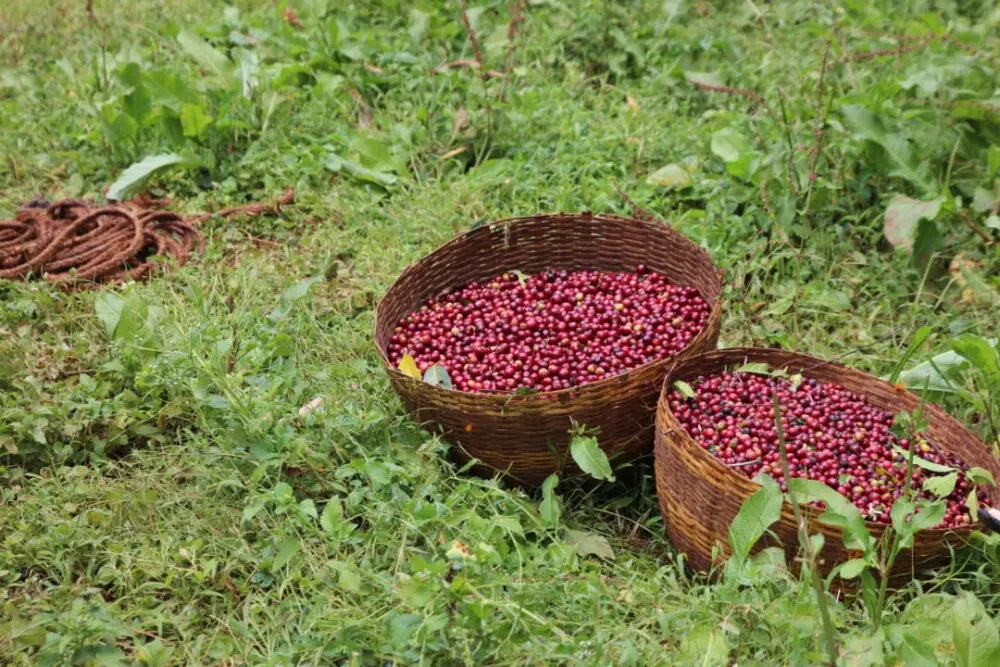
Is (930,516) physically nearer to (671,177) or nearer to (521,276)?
(521,276)

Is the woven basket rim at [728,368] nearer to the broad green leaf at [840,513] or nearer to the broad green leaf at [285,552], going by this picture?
the broad green leaf at [840,513]

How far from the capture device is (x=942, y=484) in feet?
8.05

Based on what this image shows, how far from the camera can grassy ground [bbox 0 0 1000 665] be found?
249 cm

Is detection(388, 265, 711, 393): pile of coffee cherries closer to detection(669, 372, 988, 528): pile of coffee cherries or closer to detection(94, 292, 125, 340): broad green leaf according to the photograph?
detection(669, 372, 988, 528): pile of coffee cherries

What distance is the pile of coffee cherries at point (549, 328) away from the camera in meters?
3.14

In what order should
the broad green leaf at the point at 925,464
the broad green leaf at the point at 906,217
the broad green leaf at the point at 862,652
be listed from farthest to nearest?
the broad green leaf at the point at 906,217
the broad green leaf at the point at 925,464
the broad green leaf at the point at 862,652

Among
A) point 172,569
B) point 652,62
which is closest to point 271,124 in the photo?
point 652,62

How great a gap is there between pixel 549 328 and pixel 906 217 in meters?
1.55

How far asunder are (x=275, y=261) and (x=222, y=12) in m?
2.60

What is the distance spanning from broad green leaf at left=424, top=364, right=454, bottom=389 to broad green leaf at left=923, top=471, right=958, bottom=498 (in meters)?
1.37

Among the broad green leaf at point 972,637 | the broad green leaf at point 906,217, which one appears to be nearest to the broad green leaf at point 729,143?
the broad green leaf at point 906,217

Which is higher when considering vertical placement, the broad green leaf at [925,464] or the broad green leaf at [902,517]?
the broad green leaf at [902,517]

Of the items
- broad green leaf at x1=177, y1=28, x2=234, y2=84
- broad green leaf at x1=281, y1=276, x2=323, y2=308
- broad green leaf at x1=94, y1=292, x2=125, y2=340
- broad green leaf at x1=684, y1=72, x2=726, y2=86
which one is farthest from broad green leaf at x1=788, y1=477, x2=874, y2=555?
broad green leaf at x1=177, y1=28, x2=234, y2=84

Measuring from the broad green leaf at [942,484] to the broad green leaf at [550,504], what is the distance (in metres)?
0.99
